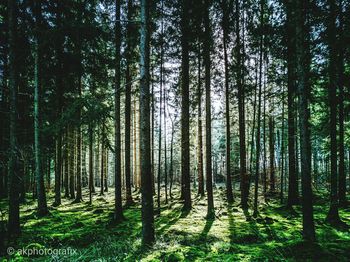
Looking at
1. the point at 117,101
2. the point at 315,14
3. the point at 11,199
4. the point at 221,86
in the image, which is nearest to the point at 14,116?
the point at 11,199

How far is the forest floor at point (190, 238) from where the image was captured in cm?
635

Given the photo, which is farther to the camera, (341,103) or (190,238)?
(341,103)

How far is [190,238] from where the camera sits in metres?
8.62

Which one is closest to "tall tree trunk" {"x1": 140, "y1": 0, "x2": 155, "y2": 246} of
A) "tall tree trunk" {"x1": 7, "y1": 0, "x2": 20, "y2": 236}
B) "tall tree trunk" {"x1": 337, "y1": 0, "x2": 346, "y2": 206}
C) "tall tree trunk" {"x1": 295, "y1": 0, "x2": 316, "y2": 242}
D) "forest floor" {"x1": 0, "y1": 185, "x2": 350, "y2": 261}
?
"forest floor" {"x1": 0, "y1": 185, "x2": 350, "y2": 261}

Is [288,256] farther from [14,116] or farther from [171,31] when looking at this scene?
[171,31]

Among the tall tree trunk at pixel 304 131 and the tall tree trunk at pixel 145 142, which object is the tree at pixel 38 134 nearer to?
the tall tree trunk at pixel 145 142

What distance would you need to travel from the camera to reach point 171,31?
44.7 ft

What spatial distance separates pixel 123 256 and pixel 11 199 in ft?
16.4

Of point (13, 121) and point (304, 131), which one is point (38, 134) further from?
point (304, 131)

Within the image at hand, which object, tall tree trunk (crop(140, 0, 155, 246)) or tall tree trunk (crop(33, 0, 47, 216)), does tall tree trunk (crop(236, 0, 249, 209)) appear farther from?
tall tree trunk (crop(33, 0, 47, 216))
